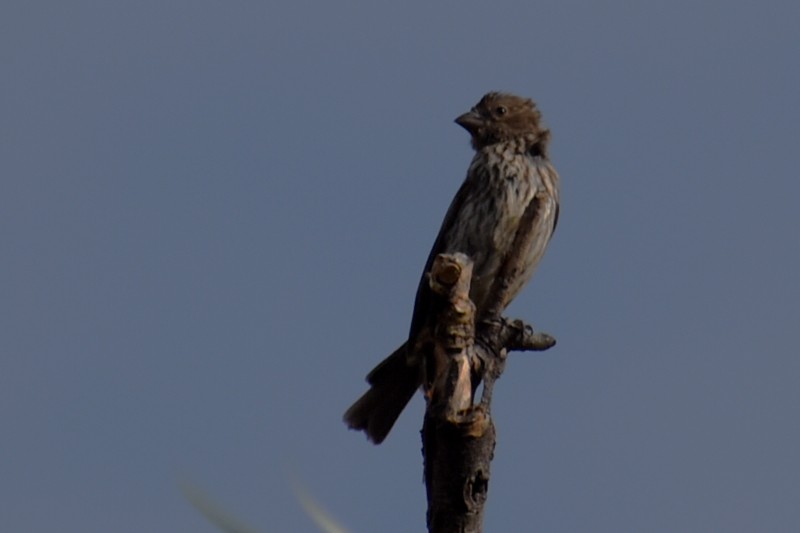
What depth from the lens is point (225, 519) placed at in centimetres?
195

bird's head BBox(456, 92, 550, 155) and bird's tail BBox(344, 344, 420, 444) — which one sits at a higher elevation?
bird's head BBox(456, 92, 550, 155)

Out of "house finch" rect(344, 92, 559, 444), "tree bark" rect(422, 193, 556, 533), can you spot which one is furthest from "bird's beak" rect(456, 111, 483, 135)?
"tree bark" rect(422, 193, 556, 533)

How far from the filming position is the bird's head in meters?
7.94

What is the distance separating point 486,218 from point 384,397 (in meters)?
1.23

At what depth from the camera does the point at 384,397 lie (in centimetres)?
753

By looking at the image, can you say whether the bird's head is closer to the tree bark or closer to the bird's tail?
the bird's tail

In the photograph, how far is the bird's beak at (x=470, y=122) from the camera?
26.6 feet

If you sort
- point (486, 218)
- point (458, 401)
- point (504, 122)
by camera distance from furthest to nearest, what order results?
point (504, 122) < point (486, 218) < point (458, 401)

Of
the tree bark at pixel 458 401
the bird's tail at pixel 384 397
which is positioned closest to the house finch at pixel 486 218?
the bird's tail at pixel 384 397

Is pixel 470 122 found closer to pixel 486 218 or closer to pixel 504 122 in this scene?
pixel 504 122

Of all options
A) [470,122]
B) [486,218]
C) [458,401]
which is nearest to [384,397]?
[486,218]

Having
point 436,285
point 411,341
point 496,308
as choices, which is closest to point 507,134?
point 411,341

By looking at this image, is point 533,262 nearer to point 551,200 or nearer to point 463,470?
point 551,200

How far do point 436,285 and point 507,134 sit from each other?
158 inches
